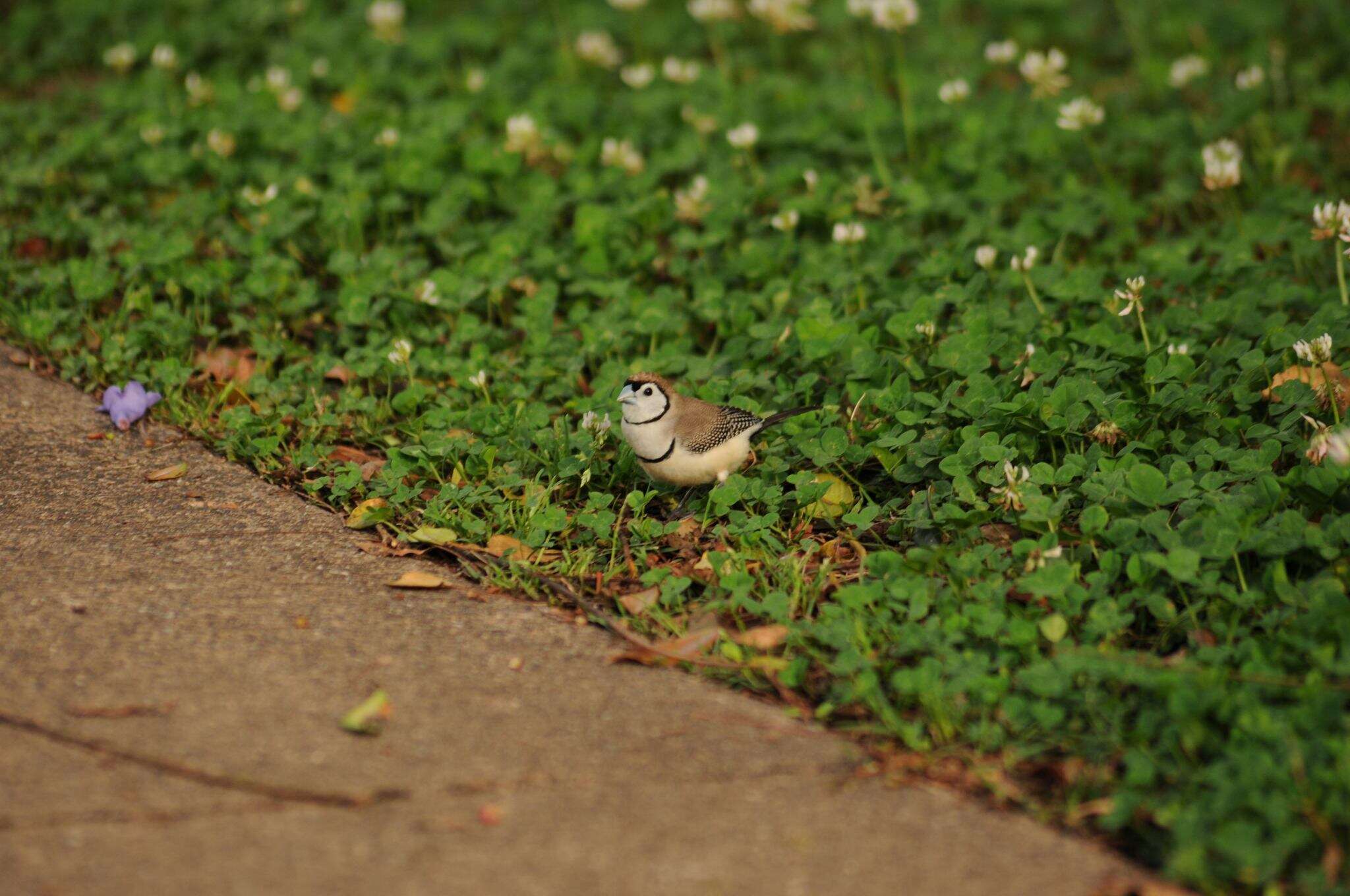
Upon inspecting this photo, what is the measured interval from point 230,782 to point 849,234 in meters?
3.71

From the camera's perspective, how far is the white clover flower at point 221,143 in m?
6.66

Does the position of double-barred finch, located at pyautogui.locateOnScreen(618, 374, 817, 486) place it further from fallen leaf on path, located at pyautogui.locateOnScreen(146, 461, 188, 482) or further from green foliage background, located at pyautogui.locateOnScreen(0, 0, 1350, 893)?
fallen leaf on path, located at pyautogui.locateOnScreen(146, 461, 188, 482)

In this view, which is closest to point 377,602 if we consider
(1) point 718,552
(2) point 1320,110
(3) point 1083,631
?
(1) point 718,552

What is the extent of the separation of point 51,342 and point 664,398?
9.22 feet

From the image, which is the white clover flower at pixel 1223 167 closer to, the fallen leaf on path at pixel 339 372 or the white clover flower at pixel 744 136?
the white clover flower at pixel 744 136

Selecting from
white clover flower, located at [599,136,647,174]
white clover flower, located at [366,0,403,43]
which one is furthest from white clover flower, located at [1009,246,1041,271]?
white clover flower, located at [366,0,403,43]

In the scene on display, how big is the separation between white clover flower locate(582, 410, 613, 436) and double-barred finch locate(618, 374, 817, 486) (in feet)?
0.99

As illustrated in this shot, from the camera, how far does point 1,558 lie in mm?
3898

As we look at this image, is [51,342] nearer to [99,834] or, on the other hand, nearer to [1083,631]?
[99,834]

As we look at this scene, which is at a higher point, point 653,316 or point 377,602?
point 653,316

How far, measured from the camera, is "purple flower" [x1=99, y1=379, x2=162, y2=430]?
4891 mm

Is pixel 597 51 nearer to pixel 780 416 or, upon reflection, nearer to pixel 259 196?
pixel 259 196

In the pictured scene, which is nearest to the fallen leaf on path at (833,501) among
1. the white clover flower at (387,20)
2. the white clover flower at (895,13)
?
the white clover flower at (895,13)

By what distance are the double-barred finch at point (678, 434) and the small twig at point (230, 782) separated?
1622 millimetres
